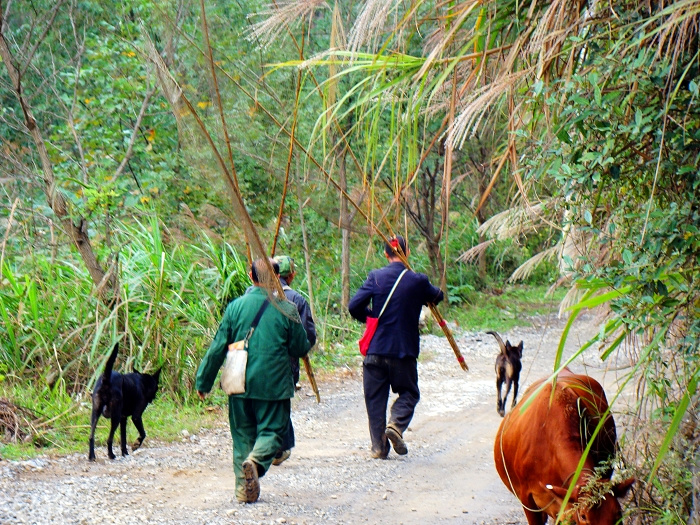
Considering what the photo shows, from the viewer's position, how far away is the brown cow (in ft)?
12.6

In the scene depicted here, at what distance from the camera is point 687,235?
334 centimetres

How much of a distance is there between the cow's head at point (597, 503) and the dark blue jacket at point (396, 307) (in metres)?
3.56

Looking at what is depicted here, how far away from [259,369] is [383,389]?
171 cm

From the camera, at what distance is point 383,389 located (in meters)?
7.45

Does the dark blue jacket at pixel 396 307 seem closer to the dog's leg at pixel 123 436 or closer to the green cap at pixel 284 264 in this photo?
the green cap at pixel 284 264

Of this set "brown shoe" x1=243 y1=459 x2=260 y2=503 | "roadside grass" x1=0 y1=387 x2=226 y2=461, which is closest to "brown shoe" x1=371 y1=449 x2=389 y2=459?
"brown shoe" x1=243 y1=459 x2=260 y2=503

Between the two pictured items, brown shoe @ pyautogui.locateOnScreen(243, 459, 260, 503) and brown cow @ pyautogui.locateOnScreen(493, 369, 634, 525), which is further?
brown shoe @ pyautogui.locateOnScreen(243, 459, 260, 503)

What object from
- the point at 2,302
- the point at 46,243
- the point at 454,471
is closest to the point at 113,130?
the point at 46,243

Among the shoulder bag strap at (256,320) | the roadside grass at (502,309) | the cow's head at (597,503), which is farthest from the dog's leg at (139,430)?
the roadside grass at (502,309)

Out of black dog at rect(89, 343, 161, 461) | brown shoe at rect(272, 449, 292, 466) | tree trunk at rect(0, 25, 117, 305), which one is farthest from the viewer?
tree trunk at rect(0, 25, 117, 305)

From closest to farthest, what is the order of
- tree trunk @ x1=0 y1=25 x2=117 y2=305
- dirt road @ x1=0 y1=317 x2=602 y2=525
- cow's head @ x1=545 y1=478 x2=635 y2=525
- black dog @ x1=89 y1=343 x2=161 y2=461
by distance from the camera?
cow's head @ x1=545 y1=478 x2=635 y2=525, dirt road @ x1=0 y1=317 x2=602 y2=525, black dog @ x1=89 y1=343 x2=161 y2=461, tree trunk @ x1=0 y1=25 x2=117 y2=305

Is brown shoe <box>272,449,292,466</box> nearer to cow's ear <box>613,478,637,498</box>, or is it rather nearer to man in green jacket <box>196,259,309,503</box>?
man in green jacket <box>196,259,309,503</box>

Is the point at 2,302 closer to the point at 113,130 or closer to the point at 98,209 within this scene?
the point at 98,209

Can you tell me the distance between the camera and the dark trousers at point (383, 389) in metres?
7.41
